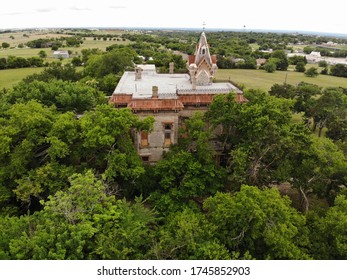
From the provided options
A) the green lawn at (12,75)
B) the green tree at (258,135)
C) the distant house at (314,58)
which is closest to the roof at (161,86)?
the green tree at (258,135)

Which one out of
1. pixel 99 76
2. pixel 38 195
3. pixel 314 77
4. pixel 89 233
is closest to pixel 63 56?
pixel 99 76

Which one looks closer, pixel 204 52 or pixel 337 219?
pixel 337 219

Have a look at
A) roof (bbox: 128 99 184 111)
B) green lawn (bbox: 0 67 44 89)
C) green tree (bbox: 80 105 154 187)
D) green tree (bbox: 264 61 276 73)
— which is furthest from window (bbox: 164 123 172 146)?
green tree (bbox: 264 61 276 73)

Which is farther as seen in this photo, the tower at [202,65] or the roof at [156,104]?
the tower at [202,65]

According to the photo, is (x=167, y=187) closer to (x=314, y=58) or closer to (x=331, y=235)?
(x=331, y=235)

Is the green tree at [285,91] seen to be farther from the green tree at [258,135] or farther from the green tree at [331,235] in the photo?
the green tree at [331,235]

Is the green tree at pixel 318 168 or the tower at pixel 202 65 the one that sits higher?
the tower at pixel 202 65

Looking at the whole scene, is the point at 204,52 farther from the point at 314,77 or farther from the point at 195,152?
the point at 314,77
